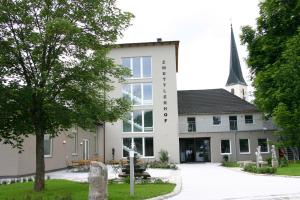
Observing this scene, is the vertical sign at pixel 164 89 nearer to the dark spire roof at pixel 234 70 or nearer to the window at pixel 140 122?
the window at pixel 140 122

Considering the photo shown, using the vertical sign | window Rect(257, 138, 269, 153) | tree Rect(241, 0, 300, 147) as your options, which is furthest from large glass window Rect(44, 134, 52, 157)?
window Rect(257, 138, 269, 153)

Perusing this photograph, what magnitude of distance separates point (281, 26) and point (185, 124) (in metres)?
15.0

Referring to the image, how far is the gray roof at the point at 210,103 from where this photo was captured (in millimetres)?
43969

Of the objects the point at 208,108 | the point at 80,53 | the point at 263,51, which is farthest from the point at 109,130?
the point at 80,53

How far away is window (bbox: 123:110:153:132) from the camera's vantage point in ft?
134

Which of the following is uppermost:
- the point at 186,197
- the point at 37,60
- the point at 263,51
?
the point at 263,51

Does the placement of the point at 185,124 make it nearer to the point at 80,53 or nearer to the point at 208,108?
the point at 208,108

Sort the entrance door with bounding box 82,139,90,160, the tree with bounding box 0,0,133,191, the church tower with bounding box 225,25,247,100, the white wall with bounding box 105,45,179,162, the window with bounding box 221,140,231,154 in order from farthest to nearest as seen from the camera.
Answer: the church tower with bounding box 225,25,247,100 → the window with bounding box 221,140,231,154 → the white wall with bounding box 105,45,179,162 → the entrance door with bounding box 82,139,90,160 → the tree with bounding box 0,0,133,191

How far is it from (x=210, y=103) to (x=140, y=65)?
30.3 ft

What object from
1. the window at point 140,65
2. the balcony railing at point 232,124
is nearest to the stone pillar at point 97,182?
the window at point 140,65

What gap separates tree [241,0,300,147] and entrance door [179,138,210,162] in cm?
1100

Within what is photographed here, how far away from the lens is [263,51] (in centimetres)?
3322

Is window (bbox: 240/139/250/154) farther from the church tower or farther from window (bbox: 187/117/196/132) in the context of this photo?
the church tower

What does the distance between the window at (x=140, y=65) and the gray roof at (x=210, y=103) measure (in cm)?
583
